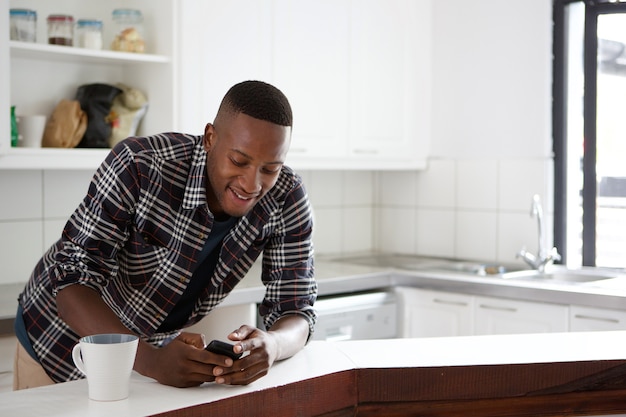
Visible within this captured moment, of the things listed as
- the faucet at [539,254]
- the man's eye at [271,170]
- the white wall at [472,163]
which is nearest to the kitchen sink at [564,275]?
the faucet at [539,254]

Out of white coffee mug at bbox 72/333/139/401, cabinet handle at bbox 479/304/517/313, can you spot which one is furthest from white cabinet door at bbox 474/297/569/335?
white coffee mug at bbox 72/333/139/401

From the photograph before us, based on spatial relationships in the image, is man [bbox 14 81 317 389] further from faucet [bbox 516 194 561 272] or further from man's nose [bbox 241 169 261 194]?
faucet [bbox 516 194 561 272]

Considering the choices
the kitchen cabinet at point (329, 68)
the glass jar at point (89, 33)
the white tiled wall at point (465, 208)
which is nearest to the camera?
the glass jar at point (89, 33)

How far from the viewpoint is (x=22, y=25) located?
9.23ft

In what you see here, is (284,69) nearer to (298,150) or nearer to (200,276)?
(298,150)

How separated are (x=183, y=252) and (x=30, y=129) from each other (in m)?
1.40

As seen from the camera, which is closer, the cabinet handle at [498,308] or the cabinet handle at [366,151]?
the cabinet handle at [498,308]

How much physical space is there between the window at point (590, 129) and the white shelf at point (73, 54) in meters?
1.70

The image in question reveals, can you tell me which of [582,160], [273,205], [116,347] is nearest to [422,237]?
[582,160]

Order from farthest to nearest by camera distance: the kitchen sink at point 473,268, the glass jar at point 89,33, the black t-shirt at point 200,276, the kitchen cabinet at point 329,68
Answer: the kitchen sink at point 473,268, the kitchen cabinet at point 329,68, the glass jar at point 89,33, the black t-shirt at point 200,276

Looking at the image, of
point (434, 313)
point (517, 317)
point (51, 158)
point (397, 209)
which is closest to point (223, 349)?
point (51, 158)

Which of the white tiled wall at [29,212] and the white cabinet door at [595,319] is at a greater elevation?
the white tiled wall at [29,212]

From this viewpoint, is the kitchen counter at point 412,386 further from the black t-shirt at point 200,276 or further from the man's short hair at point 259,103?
the man's short hair at point 259,103

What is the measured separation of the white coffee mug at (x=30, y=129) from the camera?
112 inches
